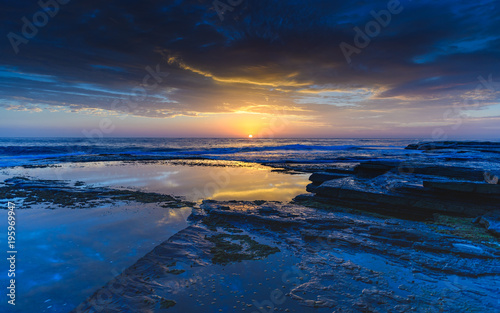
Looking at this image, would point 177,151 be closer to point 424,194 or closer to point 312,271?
point 424,194

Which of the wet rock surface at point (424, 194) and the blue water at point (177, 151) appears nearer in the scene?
the wet rock surface at point (424, 194)

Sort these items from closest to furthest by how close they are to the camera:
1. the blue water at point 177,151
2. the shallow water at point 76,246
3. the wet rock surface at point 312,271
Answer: the wet rock surface at point 312,271 → the shallow water at point 76,246 → the blue water at point 177,151

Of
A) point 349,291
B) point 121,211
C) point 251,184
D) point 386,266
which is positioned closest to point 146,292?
point 349,291

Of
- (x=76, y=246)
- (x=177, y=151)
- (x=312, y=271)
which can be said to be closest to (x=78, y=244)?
(x=76, y=246)

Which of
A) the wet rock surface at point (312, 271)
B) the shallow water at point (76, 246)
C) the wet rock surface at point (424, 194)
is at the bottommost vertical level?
the wet rock surface at point (312, 271)

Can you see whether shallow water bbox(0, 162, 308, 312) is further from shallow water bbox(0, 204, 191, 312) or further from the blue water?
the blue water

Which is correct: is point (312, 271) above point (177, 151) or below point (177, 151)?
below

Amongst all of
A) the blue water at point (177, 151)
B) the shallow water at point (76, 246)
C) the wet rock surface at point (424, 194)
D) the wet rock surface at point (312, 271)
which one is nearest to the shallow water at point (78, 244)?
the shallow water at point (76, 246)

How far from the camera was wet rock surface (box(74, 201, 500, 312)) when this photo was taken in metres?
4.54

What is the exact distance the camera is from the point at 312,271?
18.5 ft

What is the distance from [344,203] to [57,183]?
59.1 feet

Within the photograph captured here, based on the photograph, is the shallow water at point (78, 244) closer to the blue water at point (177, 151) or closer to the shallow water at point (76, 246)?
the shallow water at point (76, 246)

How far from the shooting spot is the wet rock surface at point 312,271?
4.54m

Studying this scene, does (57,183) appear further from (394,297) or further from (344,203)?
(394,297)
